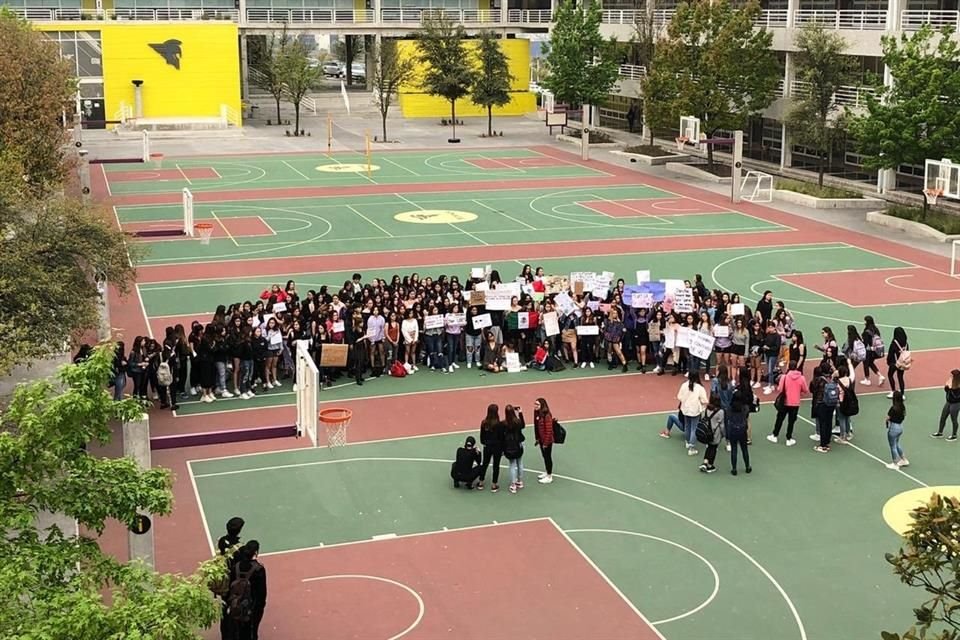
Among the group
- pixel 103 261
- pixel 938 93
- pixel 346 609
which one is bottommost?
pixel 346 609

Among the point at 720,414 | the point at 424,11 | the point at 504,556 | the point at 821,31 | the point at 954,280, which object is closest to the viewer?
the point at 504,556

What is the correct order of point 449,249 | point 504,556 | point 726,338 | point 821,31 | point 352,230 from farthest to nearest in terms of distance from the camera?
point 821,31 < point 352,230 < point 449,249 < point 726,338 < point 504,556

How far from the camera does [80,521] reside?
10.6 metres

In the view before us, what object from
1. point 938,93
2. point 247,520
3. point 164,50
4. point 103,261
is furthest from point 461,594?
point 164,50

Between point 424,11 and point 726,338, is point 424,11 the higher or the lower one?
the higher one

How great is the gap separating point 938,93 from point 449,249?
55.8 feet

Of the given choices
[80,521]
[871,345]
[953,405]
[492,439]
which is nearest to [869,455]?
[953,405]

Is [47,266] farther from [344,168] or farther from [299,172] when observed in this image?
[344,168]

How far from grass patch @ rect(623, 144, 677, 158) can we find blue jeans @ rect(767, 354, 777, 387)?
39860mm

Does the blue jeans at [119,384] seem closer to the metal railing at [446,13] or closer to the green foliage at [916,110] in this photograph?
the green foliage at [916,110]

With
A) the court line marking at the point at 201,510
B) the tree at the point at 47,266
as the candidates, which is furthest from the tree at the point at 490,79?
the court line marking at the point at 201,510

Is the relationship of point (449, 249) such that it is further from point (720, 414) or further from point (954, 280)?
point (720, 414)

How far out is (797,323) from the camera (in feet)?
101

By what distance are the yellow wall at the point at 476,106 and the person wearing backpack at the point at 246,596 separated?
230 feet
